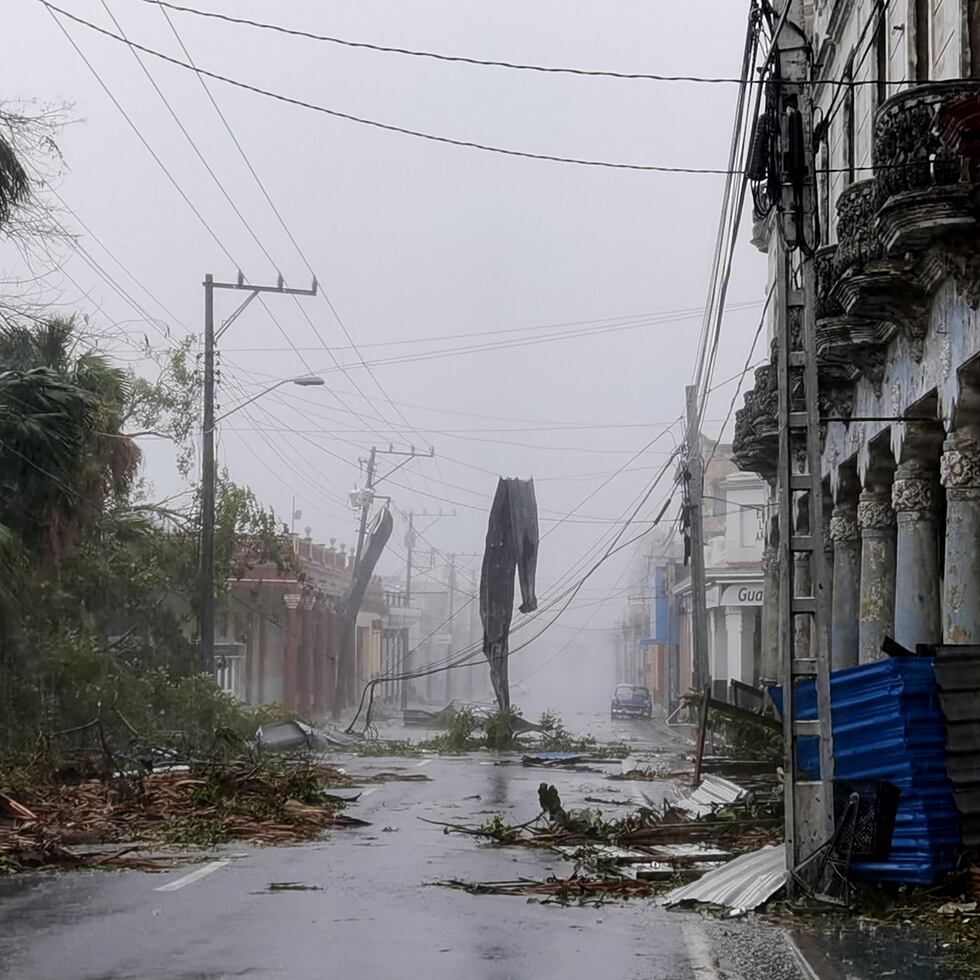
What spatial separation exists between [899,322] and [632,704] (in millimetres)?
53986

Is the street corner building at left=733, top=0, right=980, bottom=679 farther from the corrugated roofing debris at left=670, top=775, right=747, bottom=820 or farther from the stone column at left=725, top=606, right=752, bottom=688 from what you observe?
the stone column at left=725, top=606, right=752, bottom=688

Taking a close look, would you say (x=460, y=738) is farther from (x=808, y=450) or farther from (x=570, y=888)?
(x=808, y=450)

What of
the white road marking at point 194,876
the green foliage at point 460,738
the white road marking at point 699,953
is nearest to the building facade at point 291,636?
the green foliage at point 460,738

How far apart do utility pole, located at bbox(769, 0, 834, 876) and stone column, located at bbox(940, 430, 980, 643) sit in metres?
5.08

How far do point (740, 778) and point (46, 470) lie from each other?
418 inches

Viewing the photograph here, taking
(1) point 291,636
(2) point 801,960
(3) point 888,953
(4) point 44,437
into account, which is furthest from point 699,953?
(1) point 291,636

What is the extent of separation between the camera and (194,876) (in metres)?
13.1

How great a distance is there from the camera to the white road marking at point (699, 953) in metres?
8.84

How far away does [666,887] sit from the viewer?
12.5 meters

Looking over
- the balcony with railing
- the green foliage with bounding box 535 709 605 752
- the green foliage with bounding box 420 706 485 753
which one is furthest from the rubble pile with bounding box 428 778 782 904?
the green foliage with bounding box 420 706 485 753

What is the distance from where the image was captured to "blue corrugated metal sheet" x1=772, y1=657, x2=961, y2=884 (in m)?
11.7

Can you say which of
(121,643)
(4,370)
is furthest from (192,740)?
(4,370)

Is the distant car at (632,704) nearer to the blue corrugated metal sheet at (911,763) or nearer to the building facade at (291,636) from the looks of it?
the building facade at (291,636)

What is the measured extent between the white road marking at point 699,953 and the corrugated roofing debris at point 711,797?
6330mm
